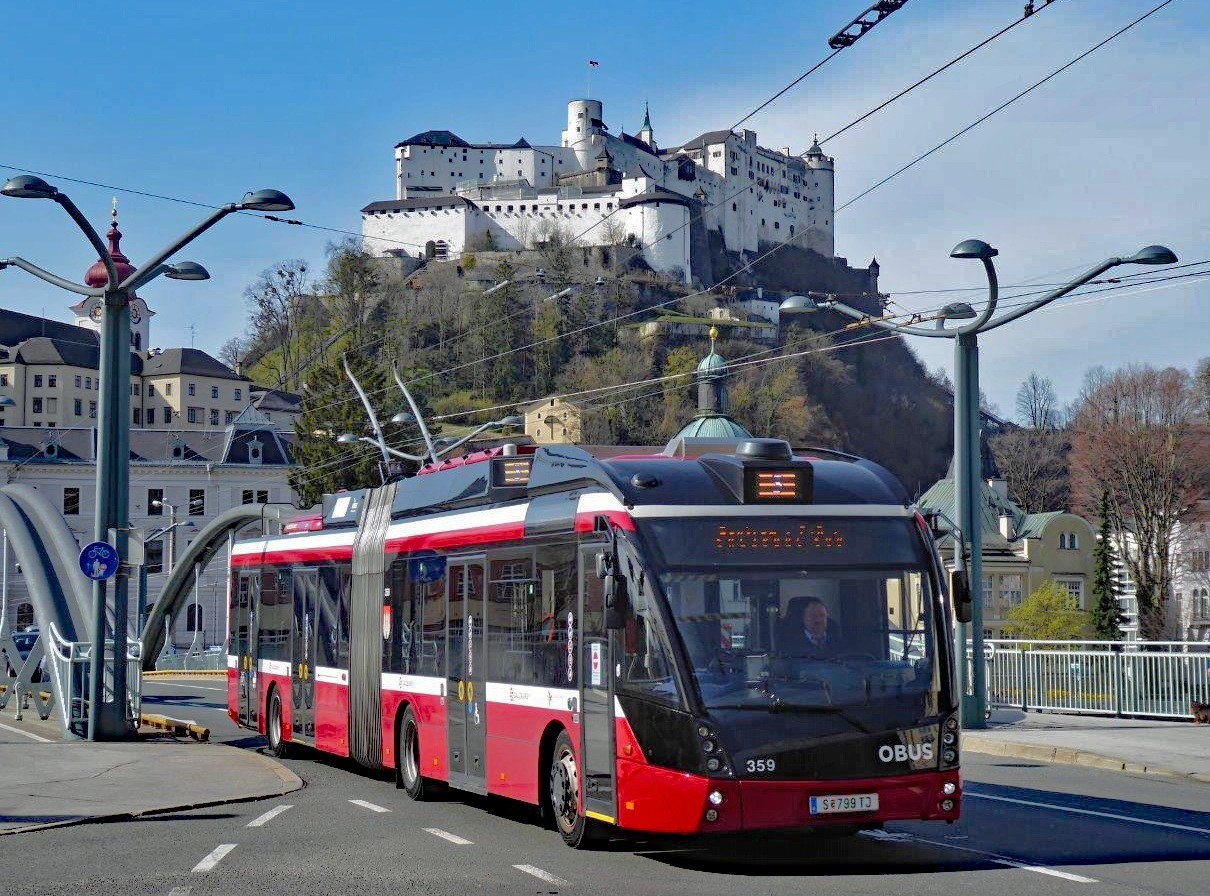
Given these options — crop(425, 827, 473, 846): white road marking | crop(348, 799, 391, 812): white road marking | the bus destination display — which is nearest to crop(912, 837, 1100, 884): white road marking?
the bus destination display

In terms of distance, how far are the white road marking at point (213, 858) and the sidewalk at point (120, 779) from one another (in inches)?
79.8

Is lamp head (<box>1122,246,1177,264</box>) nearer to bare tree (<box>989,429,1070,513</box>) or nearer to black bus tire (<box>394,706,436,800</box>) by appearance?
black bus tire (<box>394,706,436,800</box>)

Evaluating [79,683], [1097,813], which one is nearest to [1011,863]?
[1097,813]

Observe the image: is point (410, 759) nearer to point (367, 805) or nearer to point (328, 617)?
point (367, 805)

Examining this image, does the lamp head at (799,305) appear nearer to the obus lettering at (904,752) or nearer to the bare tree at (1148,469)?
the obus lettering at (904,752)

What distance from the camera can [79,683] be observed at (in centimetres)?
2338

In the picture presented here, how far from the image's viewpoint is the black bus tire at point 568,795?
12.0 metres

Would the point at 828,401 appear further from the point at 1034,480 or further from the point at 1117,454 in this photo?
the point at 1117,454

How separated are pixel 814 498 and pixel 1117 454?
194ft

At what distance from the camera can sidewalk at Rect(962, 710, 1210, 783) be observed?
1909 centimetres

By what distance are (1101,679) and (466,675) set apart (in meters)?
15.7

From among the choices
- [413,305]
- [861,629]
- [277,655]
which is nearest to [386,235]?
[413,305]

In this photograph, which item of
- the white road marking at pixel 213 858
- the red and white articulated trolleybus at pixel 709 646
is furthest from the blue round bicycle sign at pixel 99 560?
the white road marking at pixel 213 858

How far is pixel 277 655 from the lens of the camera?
21297 millimetres
